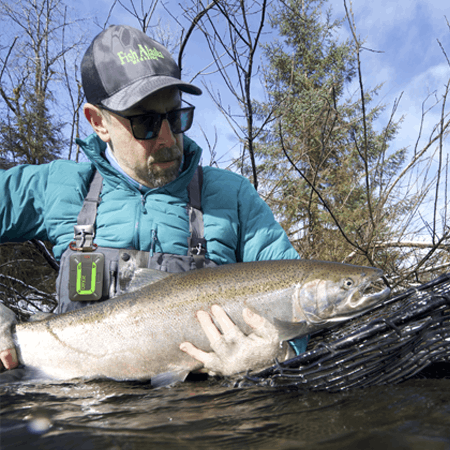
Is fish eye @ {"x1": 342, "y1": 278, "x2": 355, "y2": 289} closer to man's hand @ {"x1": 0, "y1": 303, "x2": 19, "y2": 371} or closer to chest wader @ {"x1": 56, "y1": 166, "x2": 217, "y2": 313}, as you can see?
chest wader @ {"x1": 56, "y1": 166, "x2": 217, "y2": 313}

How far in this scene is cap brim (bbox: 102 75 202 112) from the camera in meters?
2.46

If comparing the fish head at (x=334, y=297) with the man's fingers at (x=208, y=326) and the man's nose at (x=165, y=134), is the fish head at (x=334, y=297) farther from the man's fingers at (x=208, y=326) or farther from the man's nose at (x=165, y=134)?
the man's nose at (x=165, y=134)

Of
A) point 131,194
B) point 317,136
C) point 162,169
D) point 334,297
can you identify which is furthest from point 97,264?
point 317,136

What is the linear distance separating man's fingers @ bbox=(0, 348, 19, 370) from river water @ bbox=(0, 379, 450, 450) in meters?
0.17

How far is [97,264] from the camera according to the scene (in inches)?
98.2

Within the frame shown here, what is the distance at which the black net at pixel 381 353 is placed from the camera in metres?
1.71

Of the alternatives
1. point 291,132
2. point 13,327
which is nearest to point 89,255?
point 13,327

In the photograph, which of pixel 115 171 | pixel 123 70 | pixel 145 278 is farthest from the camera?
pixel 115 171

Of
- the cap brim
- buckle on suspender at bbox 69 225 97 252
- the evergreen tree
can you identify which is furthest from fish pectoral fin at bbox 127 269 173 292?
the evergreen tree

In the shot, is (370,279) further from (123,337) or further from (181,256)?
(123,337)

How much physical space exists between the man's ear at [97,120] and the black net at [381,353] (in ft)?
7.12

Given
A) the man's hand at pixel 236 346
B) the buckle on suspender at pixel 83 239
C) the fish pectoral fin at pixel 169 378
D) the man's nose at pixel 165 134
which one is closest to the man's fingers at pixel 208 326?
the man's hand at pixel 236 346

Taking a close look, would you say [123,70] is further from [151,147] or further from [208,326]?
[208,326]

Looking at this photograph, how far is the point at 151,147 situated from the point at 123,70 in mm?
592
